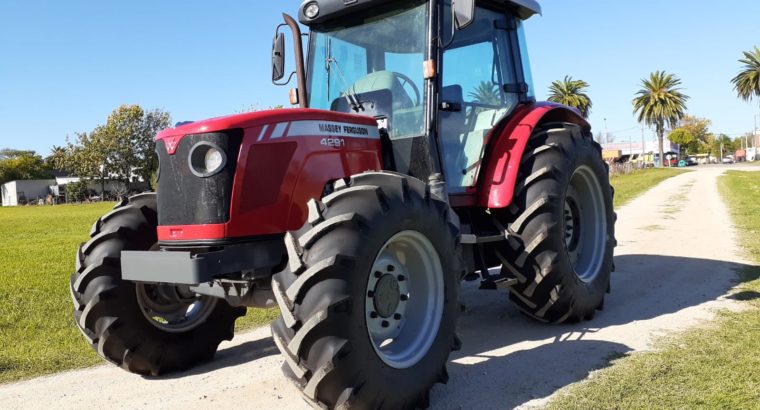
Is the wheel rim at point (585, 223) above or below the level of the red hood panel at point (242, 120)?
below

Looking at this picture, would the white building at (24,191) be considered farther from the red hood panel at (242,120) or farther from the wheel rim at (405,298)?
the wheel rim at (405,298)

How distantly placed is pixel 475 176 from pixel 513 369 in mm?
1570

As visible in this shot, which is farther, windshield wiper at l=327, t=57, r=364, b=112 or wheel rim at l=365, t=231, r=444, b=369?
windshield wiper at l=327, t=57, r=364, b=112

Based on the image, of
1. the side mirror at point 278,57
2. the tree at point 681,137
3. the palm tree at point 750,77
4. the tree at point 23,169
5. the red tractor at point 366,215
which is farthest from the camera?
the tree at point 681,137

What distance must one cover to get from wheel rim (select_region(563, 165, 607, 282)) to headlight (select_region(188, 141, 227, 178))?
11.2 ft

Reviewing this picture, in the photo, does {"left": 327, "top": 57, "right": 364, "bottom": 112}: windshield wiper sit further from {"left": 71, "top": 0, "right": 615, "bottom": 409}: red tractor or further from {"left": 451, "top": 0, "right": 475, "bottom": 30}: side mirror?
{"left": 451, "top": 0, "right": 475, "bottom": 30}: side mirror

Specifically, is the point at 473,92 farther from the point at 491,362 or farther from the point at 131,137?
the point at 131,137

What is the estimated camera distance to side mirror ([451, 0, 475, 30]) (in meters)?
4.05

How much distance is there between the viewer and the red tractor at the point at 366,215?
315 centimetres

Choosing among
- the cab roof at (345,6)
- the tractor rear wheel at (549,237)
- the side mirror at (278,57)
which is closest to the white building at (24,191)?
the side mirror at (278,57)

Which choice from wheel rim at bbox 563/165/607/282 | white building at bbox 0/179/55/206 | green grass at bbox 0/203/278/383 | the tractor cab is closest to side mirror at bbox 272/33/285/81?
the tractor cab

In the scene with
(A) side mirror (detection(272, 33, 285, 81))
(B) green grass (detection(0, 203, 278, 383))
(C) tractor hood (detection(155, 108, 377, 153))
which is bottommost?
(B) green grass (detection(0, 203, 278, 383))

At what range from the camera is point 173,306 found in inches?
182

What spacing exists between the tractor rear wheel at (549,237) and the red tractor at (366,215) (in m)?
0.02
